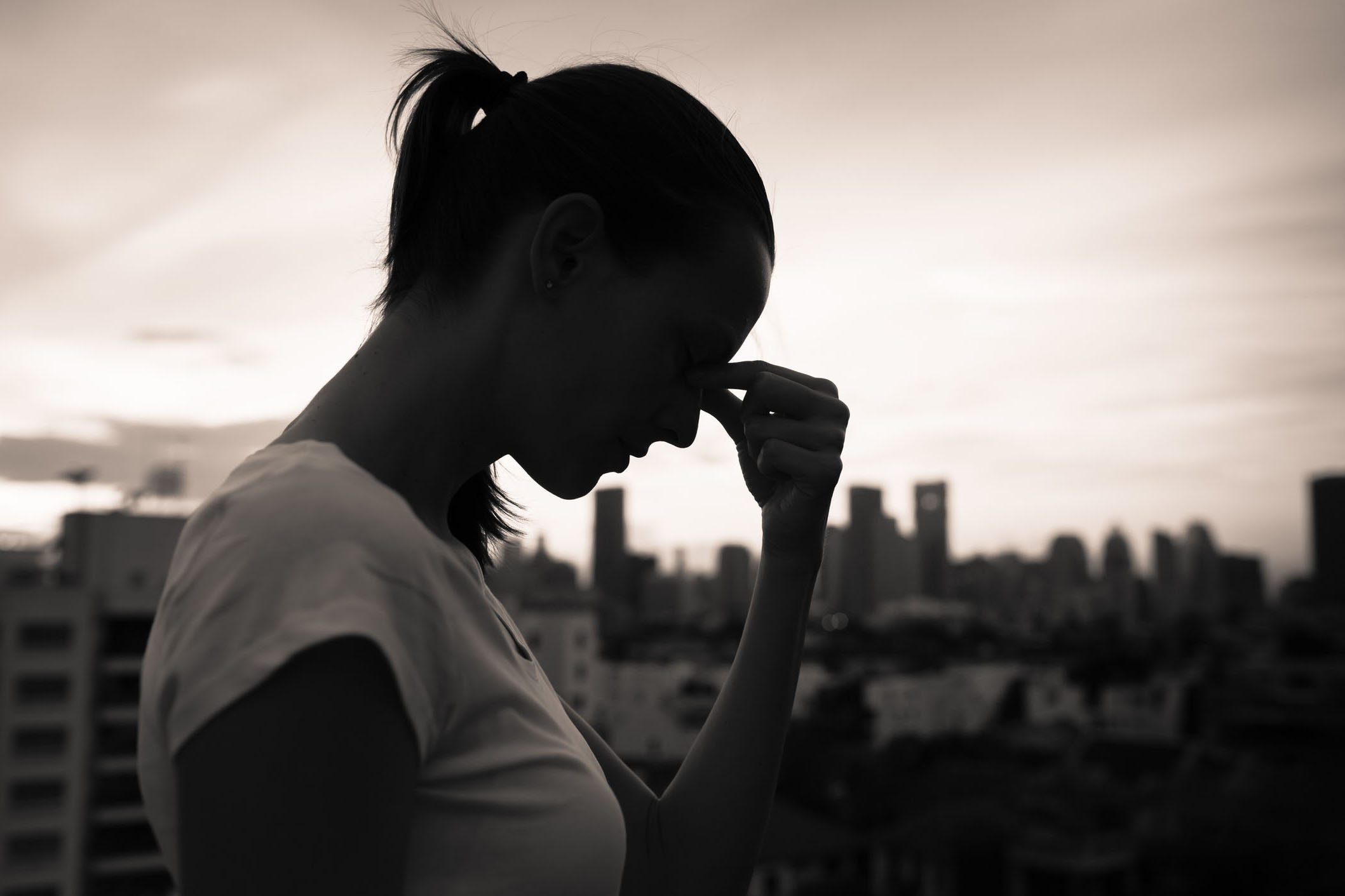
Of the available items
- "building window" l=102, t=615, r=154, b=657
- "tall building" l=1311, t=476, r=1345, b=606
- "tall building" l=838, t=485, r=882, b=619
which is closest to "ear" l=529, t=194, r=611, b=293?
"building window" l=102, t=615, r=154, b=657

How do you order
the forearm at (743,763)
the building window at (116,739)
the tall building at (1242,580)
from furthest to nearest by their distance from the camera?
1. the tall building at (1242,580)
2. the building window at (116,739)
3. the forearm at (743,763)

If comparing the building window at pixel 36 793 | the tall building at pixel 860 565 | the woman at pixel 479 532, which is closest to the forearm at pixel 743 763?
the woman at pixel 479 532

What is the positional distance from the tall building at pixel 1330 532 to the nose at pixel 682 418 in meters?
30.7

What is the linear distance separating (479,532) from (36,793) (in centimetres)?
1219

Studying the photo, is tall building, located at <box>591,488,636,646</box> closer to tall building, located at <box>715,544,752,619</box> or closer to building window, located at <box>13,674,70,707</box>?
tall building, located at <box>715,544,752,619</box>

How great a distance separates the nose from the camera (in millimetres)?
637

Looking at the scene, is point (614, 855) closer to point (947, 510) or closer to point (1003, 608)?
point (947, 510)

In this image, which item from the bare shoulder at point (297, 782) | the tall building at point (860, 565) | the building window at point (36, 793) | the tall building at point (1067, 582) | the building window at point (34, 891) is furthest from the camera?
the tall building at point (1067, 582)

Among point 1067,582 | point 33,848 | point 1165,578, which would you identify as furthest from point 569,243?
point 1165,578

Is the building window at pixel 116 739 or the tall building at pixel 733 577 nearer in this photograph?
the building window at pixel 116 739

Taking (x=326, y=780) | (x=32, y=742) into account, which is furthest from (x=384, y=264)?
(x=32, y=742)

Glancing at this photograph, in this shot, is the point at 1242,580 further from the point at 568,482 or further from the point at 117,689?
the point at 568,482

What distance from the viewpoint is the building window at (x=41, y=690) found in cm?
1034

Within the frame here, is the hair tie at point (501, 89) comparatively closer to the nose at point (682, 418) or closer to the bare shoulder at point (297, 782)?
the nose at point (682, 418)
